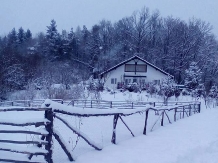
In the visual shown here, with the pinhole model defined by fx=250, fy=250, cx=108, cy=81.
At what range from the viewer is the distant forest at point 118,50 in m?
43.6

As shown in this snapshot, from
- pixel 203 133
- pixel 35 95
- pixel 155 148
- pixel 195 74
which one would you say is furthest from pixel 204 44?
pixel 155 148

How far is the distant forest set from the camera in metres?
43.6

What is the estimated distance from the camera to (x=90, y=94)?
104 feet

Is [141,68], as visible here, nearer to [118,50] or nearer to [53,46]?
[118,50]

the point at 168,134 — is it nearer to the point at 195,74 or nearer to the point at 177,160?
the point at 177,160

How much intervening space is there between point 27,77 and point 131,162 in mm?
38172

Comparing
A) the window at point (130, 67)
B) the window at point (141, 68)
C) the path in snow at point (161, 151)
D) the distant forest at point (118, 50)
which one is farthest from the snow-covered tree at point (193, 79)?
the path in snow at point (161, 151)

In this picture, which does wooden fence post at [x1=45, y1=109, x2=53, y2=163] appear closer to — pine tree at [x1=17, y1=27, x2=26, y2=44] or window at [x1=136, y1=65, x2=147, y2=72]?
window at [x1=136, y1=65, x2=147, y2=72]

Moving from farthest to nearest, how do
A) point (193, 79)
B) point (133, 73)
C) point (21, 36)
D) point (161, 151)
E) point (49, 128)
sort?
point (21, 36), point (133, 73), point (193, 79), point (161, 151), point (49, 128)

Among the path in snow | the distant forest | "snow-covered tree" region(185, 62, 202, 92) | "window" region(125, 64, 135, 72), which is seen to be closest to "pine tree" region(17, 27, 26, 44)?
the distant forest

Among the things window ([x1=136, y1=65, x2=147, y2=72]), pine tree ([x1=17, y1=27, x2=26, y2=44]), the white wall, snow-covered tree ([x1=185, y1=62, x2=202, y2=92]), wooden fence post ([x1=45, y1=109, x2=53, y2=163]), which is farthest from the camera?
pine tree ([x1=17, y1=27, x2=26, y2=44])

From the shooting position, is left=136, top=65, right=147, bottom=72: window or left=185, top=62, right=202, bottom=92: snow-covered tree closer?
left=185, top=62, right=202, bottom=92: snow-covered tree

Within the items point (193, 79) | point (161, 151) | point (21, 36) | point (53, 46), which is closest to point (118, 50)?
point (53, 46)

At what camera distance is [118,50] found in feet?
216
